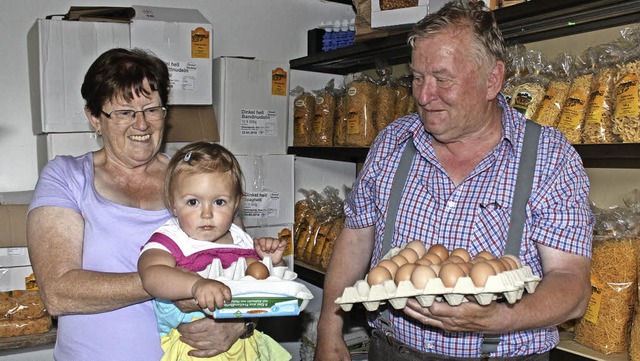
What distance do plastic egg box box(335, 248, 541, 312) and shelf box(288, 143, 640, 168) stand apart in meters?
0.66

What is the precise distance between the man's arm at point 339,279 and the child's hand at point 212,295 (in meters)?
0.74

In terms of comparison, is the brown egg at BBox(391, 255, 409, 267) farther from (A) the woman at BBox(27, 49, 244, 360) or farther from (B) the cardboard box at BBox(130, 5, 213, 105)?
(B) the cardboard box at BBox(130, 5, 213, 105)

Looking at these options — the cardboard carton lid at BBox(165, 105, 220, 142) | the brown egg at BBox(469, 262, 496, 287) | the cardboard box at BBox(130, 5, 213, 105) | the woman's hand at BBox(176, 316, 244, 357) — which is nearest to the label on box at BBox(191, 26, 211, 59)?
the cardboard box at BBox(130, 5, 213, 105)

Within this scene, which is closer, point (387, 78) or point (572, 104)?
point (572, 104)

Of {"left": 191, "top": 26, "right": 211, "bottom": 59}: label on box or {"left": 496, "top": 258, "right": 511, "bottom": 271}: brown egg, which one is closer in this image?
{"left": 496, "top": 258, "right": 511, "bottom": 271}: brown egg

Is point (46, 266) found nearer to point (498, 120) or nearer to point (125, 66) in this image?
point (125, 66)

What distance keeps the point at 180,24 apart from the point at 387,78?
104 centimetres

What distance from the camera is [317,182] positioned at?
3934 millimetres

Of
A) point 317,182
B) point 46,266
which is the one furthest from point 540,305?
point 317,182

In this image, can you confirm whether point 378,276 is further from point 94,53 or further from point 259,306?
point 94,53

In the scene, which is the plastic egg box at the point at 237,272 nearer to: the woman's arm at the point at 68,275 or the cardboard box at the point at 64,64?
the woman's arm at the point at 68,275

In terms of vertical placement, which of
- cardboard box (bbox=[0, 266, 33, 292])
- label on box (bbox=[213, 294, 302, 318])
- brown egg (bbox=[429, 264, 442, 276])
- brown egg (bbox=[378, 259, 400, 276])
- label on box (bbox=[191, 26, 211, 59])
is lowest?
cardboard box (bbox=[0, 266, 33, 292])

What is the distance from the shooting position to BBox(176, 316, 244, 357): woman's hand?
1613 millimetres

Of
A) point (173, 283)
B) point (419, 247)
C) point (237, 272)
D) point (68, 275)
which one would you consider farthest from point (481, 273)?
point (68, 275)
